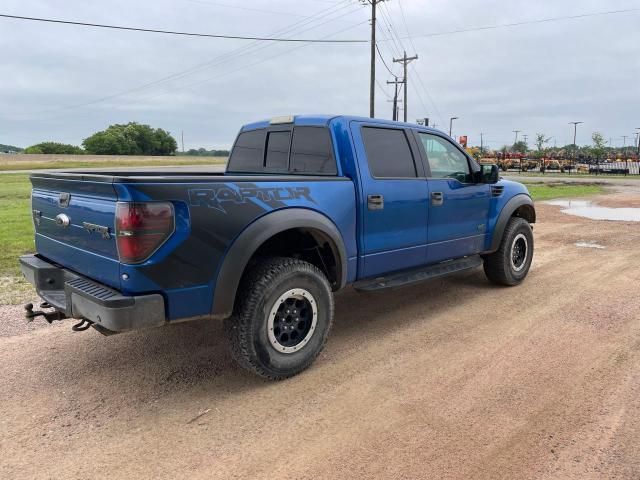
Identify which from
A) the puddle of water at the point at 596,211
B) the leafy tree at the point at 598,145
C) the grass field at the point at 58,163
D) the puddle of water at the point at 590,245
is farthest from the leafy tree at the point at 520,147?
the puddle of water at the point at 590,245

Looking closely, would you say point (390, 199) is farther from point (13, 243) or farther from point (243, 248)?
point (13, 243)

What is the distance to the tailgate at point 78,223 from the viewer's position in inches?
117

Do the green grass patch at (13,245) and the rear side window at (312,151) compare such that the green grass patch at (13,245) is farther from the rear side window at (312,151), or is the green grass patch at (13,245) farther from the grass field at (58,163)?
the grass field at (58,163)

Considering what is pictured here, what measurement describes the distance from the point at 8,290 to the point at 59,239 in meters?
2.71

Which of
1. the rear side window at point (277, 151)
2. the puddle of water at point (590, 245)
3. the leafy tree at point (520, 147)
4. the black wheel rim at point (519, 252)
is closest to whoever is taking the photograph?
the rear side window at point (277, 151)

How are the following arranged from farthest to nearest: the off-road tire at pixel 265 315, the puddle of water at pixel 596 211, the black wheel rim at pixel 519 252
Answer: the puddle of water at pixel 596 211 < the black wheel rim at pixel 519 252 < the off-road tire at pixel 265 315

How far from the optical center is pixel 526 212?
6.55 meters

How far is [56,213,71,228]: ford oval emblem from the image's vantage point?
344cm

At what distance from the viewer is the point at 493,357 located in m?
3.96

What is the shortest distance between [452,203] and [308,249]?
5.93ft

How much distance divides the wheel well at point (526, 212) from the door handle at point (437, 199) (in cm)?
193

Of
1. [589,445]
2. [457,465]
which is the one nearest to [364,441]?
[457,465]

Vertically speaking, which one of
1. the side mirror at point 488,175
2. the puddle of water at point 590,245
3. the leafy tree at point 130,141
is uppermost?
the leafy tree at point 130,141

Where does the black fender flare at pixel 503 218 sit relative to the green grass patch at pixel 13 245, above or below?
above
